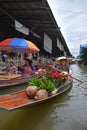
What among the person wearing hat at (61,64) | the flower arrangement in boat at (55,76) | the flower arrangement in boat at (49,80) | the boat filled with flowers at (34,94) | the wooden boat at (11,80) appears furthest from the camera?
the person wearing hat at (61,64)

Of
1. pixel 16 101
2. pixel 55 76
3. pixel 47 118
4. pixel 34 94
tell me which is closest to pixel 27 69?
pixel 55 76

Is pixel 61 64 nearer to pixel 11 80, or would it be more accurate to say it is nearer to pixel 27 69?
pixel 27 69

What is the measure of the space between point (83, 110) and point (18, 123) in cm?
241

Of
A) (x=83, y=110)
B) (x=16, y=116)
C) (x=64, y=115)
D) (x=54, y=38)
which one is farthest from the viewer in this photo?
(x=54, y=38)

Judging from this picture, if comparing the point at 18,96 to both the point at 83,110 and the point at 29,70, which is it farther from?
the point at 29,70

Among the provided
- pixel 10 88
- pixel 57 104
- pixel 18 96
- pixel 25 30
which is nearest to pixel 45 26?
pixel 25 30

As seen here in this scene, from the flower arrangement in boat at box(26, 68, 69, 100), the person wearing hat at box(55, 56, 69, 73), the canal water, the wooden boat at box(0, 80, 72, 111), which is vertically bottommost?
the canal water

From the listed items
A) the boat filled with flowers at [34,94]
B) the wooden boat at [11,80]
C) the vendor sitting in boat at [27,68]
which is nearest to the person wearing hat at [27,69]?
the vendor sitting in boat at [27,68]

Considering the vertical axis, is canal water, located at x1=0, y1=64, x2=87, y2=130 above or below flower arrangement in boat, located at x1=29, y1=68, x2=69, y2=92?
below

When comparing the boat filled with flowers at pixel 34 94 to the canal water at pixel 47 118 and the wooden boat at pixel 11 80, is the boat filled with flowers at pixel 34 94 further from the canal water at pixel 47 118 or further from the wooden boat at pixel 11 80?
the wooden boat at pixel 11 80

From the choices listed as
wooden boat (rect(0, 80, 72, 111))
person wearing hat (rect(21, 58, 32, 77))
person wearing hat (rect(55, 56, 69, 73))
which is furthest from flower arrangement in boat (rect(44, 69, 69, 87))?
person wearing hat (rect(21, 58, 32, 77))

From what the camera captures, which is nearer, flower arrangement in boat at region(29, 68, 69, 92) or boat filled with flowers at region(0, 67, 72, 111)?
boat filled with flowers at region(0, 67, 72, 111)

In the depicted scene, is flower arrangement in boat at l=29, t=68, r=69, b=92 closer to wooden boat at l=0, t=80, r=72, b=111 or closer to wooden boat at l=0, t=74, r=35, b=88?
wooden boat at l=0, t=80, r=72, b=111

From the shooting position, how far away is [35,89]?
701 centimetres
